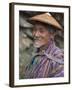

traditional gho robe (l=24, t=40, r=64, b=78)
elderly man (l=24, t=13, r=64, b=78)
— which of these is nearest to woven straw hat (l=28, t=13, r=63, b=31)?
elderly man (l=24, t=13, r=64, b=78)

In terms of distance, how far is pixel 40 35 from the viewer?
2064 mm

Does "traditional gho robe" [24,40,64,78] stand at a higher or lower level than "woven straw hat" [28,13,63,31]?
lower

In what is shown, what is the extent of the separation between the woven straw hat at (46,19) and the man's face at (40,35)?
49mm

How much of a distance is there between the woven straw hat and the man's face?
49 mm

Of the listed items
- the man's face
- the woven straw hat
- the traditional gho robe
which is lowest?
the traditional gho robe

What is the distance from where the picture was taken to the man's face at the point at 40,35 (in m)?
2.04

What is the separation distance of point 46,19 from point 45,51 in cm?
27

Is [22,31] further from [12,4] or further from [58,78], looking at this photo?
[58,78]

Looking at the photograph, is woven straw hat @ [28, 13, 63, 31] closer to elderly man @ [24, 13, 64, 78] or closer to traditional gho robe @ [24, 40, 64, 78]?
elderly man @ [24, 13, 64, 78]

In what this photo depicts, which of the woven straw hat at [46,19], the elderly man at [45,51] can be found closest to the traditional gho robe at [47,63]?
the elderly man at [45,51]

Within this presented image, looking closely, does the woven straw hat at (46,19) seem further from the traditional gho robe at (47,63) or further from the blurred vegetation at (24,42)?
the traditional gho robe at (47,63)

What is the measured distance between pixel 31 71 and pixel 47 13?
51 centimetres

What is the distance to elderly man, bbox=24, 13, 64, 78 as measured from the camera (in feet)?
6.69
